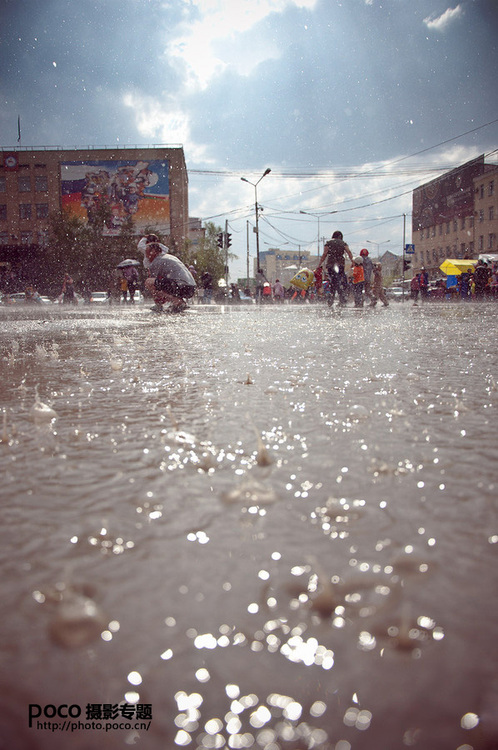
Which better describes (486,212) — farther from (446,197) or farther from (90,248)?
(90,248)

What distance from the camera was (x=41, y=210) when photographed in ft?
179

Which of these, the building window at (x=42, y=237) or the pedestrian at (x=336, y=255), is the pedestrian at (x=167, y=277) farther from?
the building window at (x=42, y=237)

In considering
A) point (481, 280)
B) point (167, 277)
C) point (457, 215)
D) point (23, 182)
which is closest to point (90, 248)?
point (23, 182)

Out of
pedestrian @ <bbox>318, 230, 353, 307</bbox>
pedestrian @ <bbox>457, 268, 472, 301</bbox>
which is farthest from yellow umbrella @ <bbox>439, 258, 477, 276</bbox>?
pedestrian @ <bbox>318, 230, 353, 307</bbox>

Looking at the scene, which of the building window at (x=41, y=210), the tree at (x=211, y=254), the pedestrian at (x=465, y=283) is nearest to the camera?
the pedestrian at (x=465, y=283)

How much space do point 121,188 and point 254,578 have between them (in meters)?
57.0

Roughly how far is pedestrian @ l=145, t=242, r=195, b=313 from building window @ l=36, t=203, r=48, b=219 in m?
49.3

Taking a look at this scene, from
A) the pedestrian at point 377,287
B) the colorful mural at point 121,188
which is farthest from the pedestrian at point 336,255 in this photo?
the colorful mural at point 121,188

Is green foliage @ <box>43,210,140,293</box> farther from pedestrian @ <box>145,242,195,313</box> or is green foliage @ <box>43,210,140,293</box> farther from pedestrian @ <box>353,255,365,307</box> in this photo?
pedestrian @ <box>145,242,195,313</box>

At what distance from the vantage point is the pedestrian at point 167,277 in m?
10.1

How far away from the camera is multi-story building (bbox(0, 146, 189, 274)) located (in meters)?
53.6

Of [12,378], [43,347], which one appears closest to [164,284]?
[43,347]

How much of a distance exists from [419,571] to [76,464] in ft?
2.90

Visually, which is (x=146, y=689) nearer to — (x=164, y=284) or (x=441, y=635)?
(x=441, y=635)
